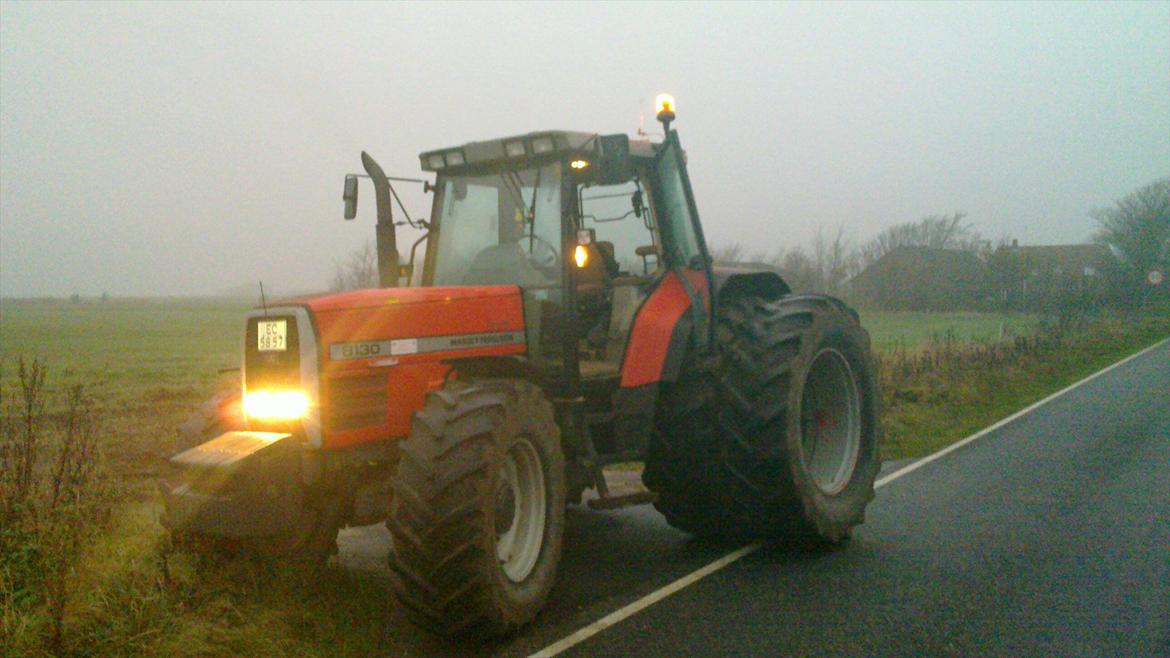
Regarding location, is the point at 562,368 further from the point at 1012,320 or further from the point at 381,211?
the point at 1012,320

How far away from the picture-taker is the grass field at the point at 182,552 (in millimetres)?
4445

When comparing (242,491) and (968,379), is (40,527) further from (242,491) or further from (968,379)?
(968,379)

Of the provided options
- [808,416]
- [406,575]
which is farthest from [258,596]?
[808,416]

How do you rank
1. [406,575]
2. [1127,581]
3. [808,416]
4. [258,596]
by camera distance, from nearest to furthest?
[406,575]
[258,596]
[1127,581]
[808,416]

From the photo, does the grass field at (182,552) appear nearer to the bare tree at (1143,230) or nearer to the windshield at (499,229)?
the windshield at (499,229)

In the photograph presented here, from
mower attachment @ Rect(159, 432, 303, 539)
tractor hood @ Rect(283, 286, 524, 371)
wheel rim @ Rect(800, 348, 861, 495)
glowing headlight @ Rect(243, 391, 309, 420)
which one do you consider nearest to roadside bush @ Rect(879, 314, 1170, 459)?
wheel rim @ Rect(800, 348, 861, 495)

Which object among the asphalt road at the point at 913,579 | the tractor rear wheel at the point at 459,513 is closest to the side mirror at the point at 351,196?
the tractor rear wheel at the point at 459,513

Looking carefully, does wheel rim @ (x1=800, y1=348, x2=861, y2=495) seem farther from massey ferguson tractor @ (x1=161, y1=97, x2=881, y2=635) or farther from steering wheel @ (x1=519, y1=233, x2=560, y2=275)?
steering wheel @ (x1=519, y1=233, x2=560, y2=275)

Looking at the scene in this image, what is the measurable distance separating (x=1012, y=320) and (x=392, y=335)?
1604 inches

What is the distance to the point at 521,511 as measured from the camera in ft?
16.8

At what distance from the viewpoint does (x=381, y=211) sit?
6258 mm

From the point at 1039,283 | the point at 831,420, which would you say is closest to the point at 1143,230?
the point at 1039,283

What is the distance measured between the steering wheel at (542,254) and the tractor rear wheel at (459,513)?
121 cm

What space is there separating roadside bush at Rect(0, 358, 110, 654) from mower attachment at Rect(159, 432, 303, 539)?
610mm
